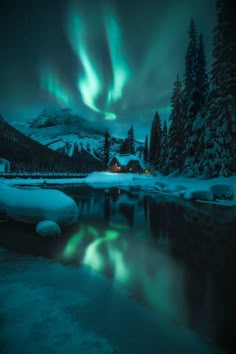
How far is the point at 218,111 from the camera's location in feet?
78.9

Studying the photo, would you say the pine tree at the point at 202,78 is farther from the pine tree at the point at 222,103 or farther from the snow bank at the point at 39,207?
the snow bank at the point at 39,207

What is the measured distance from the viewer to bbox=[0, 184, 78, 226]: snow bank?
866 centimetres

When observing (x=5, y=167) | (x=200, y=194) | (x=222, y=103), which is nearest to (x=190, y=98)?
(x=222, y=103)

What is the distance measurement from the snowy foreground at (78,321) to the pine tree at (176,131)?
3130cm

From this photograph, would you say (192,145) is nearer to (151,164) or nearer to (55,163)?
(151,164)

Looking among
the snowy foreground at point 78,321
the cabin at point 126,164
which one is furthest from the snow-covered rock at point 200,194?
the cabin at point 126,164

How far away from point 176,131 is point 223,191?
21.0 m

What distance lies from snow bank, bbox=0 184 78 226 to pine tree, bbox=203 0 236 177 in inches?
770

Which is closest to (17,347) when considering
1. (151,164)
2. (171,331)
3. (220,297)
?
A: (171,331)

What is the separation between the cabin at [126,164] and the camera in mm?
63759

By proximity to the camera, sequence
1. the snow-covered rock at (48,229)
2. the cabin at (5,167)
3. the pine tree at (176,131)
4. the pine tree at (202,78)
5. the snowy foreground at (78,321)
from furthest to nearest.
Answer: the cabin at (5,167)
the pine tree at (176,131)
the pine tree at (202,78)
the snow-covered rock at (48,229)
the snowy foreground at (78,321)

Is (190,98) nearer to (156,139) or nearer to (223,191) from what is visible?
(223,191)

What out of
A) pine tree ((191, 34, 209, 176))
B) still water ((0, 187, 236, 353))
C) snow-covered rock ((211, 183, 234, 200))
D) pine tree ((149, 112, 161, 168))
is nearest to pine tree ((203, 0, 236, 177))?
pine tree ((191, 34, 209, 176))

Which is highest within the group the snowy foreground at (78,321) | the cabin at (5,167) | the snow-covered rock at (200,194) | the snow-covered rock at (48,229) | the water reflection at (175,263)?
the cabin at (5,167)
